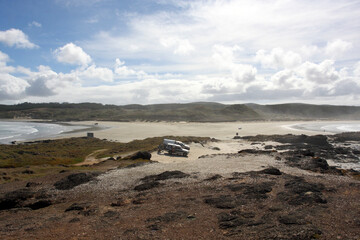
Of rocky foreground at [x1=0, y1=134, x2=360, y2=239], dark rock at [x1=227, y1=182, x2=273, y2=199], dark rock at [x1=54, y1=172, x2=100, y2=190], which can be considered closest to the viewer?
rocky foreground at [x1=0, y1=134, x2=360, y2=239]

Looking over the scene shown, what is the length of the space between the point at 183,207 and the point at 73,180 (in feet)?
29.6

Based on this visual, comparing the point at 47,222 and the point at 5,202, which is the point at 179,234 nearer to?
the point at 47,222

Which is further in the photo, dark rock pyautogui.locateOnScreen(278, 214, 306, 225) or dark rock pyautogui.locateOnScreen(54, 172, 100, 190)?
dark rock pyautogui.locateOnScreen(54, 172, 100, 190)

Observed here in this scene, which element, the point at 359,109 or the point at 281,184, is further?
the point at 359,109

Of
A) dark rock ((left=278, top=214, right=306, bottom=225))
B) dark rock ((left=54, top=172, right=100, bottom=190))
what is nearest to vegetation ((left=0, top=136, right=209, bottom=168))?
dark rock ((left=54, top=172, right=100, bottom=190))

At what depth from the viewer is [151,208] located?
12641 millimetres

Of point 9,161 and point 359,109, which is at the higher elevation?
point 359,109

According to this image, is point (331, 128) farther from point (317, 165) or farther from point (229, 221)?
point (229, 221)

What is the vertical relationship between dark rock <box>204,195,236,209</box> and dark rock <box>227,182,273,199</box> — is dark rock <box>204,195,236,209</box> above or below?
below

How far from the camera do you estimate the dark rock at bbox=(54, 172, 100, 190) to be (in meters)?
17.0

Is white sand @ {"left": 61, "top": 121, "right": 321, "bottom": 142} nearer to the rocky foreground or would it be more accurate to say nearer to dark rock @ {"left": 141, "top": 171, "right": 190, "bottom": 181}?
dark rock @ {"left": 141, "top": 171, "right": 190, "bottom": 181}

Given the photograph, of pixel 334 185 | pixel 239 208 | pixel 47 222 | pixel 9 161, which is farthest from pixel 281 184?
pixel 9 161

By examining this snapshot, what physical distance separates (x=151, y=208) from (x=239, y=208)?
410 cm

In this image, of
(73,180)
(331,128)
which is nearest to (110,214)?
(73,180)
